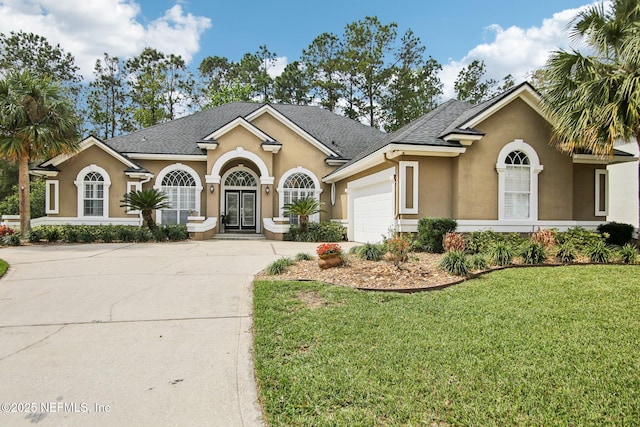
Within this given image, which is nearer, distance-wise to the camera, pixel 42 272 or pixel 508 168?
pixel 42 272

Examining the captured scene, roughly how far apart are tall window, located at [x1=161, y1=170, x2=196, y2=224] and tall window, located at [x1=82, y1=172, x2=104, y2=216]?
2754 millimetres

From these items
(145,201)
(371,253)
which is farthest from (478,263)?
(145,201)

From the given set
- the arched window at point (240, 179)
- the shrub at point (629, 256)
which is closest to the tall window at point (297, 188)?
the arched window at point (240, 179)

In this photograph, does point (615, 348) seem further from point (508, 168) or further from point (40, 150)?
point (40, 150)

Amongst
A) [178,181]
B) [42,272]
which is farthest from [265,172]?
[42,272]

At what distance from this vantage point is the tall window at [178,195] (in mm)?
18031

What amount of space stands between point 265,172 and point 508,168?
418 inches

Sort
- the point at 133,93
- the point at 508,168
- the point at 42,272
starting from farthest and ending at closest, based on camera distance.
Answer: the point at 133,93, the point at 508,168, the point at 42,272

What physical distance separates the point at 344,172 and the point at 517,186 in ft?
22.4

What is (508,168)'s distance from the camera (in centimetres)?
1256

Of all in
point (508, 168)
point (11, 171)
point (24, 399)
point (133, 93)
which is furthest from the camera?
point (133, 93)

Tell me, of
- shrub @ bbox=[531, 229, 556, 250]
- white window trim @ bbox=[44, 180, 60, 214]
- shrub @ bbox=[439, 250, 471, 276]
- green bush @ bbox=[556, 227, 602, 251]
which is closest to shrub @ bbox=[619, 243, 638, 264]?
green bush @ bbox=[556, 227, 602, 251]

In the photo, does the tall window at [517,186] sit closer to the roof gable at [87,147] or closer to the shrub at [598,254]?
the shrub at [598,254]

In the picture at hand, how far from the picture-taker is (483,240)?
10.6 metres
